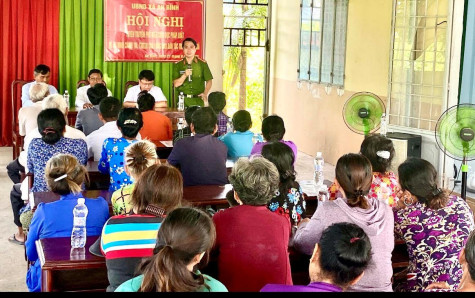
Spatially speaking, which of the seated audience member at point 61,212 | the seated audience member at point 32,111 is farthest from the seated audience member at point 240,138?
the seated audience member at point 61,212

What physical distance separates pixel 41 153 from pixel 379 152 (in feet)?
7.16

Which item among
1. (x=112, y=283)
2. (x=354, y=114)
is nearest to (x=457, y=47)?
(x=354, y=114)

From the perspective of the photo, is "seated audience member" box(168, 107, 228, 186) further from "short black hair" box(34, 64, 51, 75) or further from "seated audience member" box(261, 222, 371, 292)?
"short black hair" box(34, 64, 51, 75)

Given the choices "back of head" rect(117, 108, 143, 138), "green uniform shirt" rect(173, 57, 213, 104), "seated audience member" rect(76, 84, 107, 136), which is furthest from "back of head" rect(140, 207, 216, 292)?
"green uniform shirt" rect(173, 57, 213, 104)

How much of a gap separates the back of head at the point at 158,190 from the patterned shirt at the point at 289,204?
2.29ft

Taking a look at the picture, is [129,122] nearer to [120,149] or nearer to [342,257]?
[120,149]

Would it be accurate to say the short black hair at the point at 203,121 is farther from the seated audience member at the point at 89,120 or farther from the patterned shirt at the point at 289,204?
the seated audience member at the point at 89,120

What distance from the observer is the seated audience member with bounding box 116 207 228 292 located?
2.01 m

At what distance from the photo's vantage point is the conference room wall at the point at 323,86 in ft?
26.5

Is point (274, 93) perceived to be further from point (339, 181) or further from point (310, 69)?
point (339, 181)

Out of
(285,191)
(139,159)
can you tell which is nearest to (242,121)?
(139,159)

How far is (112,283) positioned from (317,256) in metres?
0.98

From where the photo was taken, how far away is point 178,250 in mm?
2168

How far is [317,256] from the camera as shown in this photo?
7.22 ft
